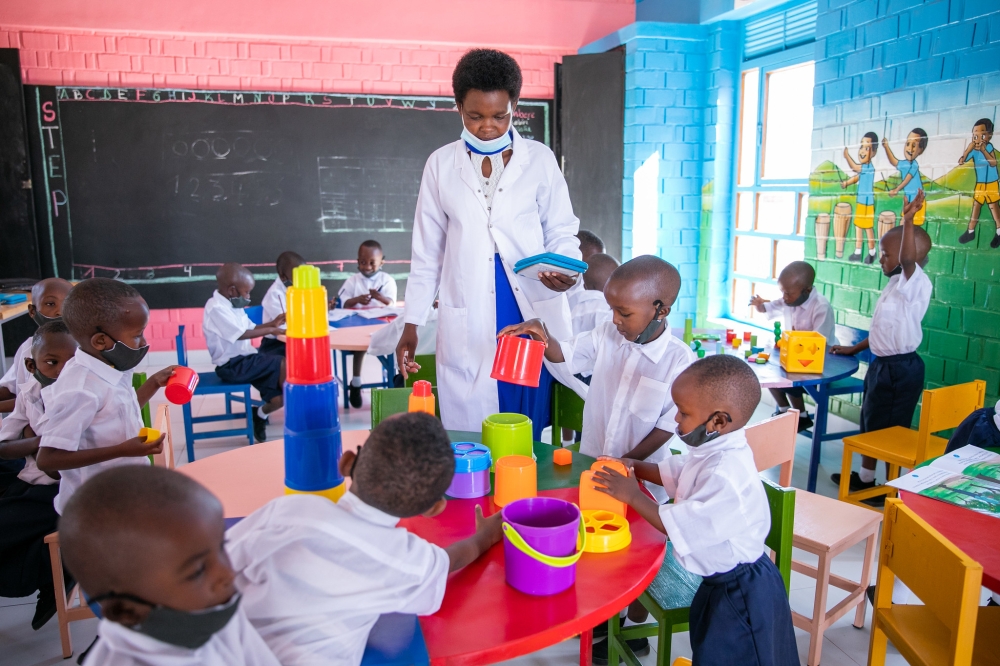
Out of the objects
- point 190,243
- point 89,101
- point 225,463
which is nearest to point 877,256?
point 225,463

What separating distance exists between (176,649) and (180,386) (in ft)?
3.83

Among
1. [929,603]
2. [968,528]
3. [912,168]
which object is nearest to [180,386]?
[929,603]

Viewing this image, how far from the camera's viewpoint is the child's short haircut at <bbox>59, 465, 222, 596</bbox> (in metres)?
0.83

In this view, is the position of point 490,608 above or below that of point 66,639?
above

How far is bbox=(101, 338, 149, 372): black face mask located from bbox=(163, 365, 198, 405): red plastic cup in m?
0.15

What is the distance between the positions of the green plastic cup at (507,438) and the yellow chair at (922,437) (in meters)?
1.40

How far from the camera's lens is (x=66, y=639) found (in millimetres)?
2250

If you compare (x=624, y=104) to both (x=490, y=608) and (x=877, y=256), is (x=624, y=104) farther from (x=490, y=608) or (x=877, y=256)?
(x=490, y=608)

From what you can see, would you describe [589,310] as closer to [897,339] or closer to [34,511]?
[897,339]

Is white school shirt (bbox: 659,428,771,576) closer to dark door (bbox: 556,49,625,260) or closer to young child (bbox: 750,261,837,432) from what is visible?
young child (bbox: 750,261,837,432)

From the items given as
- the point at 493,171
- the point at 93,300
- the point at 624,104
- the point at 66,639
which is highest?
the point at 624,104

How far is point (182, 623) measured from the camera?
850mm

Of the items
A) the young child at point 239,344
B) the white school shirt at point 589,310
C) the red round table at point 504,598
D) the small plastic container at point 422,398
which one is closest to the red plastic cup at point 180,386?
the red round table at point 504,598

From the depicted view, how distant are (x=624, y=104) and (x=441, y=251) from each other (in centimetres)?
378
